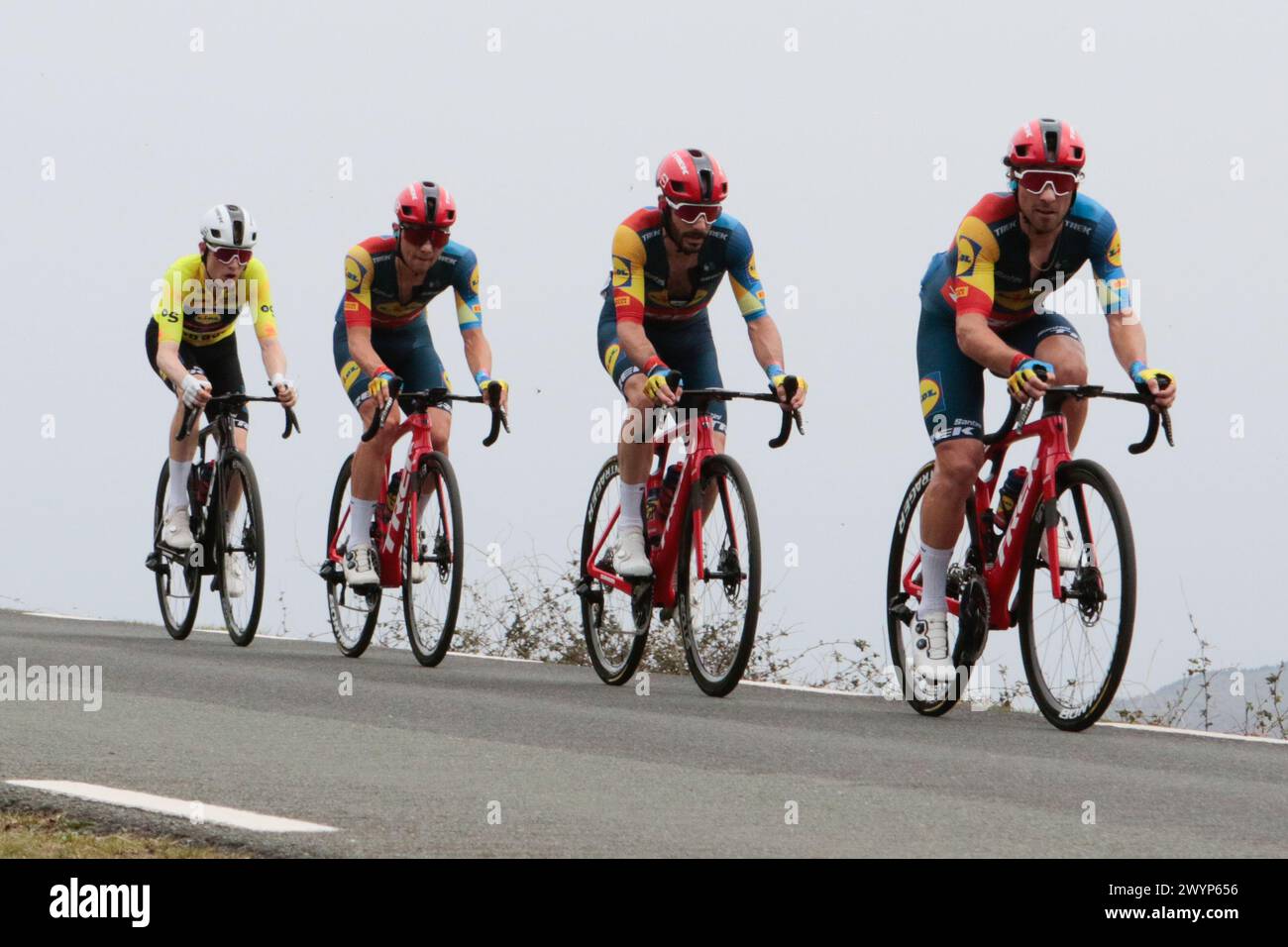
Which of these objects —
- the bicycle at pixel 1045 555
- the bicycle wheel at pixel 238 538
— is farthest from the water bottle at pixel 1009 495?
the bicycle wheel at pixel 238 538

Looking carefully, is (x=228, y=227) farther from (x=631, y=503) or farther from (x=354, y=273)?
(x=631, y=503)

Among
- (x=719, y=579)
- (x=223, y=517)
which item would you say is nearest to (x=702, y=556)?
(x=719, y=579)

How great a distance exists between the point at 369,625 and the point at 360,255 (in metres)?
2.07

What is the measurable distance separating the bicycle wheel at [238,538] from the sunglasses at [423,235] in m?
1.89

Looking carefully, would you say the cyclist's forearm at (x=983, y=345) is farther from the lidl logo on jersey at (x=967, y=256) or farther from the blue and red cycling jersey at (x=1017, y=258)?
the lidl logo on jersey at (x=967, y=256)

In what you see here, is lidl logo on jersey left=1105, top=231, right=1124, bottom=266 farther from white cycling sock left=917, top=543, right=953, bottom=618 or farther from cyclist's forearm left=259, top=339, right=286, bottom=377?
cyclist's forearm left=259, top=339, right=286, bottom=377

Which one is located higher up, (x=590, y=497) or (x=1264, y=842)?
(x=590, y=497)

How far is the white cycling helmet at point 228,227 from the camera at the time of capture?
41.0ft

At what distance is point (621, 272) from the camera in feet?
33.5

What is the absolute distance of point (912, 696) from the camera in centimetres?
962

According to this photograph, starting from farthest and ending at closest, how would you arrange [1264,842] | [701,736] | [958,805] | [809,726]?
[809,726] → [701,736] → [958,805] → [1264,842]

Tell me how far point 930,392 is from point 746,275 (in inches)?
60.4
